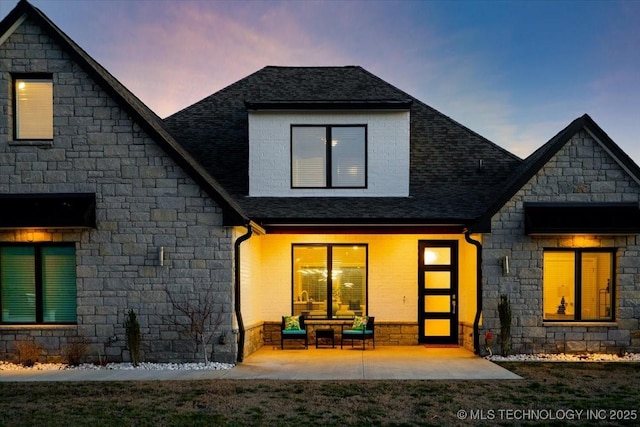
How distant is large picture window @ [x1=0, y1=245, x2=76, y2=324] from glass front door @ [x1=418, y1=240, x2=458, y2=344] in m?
8.94

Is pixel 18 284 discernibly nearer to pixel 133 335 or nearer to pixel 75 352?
pixel 75 352

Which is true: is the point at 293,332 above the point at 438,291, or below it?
below

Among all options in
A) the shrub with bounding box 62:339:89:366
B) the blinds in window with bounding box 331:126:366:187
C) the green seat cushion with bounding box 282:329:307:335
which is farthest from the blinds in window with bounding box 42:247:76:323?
the blinds in window with bounding box 331:126:366:187

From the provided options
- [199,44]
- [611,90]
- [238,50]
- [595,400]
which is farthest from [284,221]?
[611,90]

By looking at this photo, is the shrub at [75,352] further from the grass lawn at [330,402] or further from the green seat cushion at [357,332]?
the green seat cushion at [357,332]

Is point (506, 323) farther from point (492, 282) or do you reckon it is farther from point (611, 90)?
point (611, 90)

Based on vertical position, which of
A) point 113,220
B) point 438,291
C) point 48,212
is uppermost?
point 48,212

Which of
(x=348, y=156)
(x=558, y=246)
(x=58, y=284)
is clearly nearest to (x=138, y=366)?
(x=58, y=284)

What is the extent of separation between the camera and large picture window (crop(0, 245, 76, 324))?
38.0 ft

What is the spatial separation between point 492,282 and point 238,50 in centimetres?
1516

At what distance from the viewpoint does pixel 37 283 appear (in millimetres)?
11578

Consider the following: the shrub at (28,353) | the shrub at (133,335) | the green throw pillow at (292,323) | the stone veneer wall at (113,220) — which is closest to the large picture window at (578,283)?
the green throw pillow at (292,323)

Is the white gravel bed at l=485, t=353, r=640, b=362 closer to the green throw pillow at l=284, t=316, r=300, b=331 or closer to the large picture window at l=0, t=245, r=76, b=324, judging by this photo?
the green throw pillow at l=284, t=316, r=300, b=331

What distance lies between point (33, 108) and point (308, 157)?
22.1 ft
